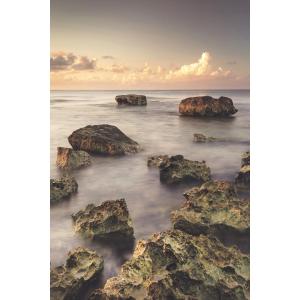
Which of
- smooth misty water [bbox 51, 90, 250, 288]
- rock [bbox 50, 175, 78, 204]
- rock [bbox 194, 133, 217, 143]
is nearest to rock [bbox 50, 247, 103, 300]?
smooth misty water [bbox 51, 90, 250, 288]

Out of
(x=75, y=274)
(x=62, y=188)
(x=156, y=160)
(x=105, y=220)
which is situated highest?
(x=156, y=160)

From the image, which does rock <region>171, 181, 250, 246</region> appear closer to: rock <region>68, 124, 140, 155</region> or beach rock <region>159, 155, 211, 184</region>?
beach rock <region>159, 155, 211, 184</region>

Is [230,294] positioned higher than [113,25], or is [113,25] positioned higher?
[113,25]

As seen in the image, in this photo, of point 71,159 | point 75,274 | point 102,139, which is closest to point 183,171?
point 102,139

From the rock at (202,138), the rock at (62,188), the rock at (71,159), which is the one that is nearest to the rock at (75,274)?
the rock at (62,188)

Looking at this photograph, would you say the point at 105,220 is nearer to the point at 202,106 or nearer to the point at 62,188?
the point at 62,188
